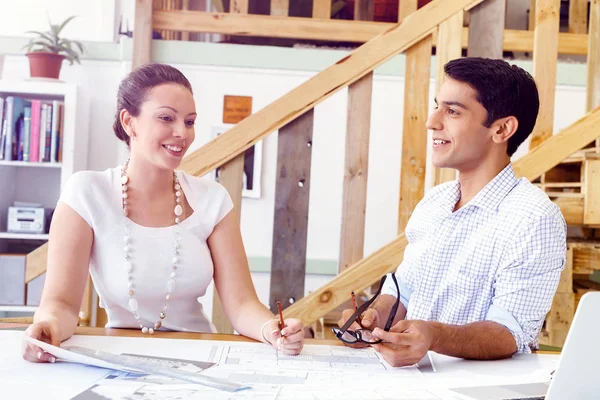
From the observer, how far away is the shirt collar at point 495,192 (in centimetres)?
157

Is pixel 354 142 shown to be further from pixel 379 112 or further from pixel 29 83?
pixel 29 83

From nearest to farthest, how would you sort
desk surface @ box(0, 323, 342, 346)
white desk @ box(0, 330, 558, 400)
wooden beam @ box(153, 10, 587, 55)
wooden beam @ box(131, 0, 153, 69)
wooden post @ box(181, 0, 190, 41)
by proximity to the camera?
white desk @ box(0, 330, 558, 400) < desk surface @ box(0, 323, 342, 346) < wooden beam @ box(131, 0, 153, 69) < wooden beam @ box(153, 10, 587, 55) < wooden post @ box(181, 0, 190, 41)

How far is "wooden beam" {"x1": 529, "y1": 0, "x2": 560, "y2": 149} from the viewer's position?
244 centimetres

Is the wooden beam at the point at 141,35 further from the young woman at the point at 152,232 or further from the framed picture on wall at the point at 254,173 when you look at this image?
the young woman at the point at 152,232

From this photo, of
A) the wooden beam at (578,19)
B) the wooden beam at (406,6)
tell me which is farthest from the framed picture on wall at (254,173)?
the wooden beam at (578,19)

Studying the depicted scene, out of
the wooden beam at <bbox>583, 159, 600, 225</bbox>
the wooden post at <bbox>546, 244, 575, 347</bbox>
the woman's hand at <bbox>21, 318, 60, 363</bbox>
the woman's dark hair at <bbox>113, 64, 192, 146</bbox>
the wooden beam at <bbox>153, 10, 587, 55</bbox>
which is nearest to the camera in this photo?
the woman's hand at <bbox>21, 318, 60, 363</bbox>

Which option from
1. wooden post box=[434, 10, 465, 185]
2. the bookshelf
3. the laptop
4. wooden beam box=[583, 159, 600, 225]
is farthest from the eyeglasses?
the bookshelf

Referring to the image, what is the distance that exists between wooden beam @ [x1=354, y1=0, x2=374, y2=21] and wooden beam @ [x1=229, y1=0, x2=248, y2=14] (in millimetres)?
741

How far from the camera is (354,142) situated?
7.92ft

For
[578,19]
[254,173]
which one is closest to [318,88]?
[254,173]

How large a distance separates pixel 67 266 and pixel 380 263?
3.80ft

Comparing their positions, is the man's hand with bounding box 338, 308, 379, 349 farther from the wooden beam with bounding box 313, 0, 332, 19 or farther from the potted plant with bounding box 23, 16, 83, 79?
the wooden beam with bounding box 313, 0, 332, 19

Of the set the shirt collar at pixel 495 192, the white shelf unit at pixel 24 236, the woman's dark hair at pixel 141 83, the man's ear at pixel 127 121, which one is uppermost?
the woman's dark hair at pixel 141 83

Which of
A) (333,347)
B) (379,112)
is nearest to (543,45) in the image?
(333,347)
